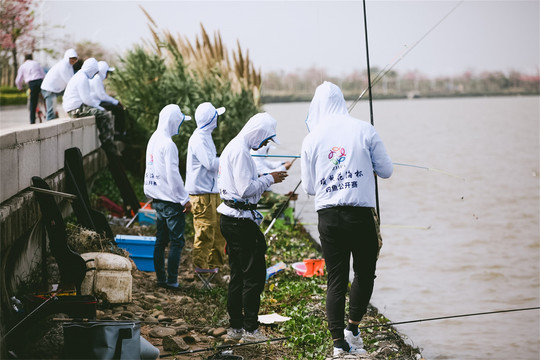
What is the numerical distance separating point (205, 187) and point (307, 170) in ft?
7.99

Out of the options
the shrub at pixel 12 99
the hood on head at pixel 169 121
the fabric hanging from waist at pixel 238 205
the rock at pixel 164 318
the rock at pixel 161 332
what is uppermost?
the shrub at pixel 12 99

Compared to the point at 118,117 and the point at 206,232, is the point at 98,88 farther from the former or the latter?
the point at 206,232

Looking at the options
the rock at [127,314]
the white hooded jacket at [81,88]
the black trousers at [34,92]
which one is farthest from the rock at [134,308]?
the black trousers at [34,92]

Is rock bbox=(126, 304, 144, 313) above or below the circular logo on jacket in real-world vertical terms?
below

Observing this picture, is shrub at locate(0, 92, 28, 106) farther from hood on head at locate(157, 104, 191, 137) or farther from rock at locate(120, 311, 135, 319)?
rock at locate(120, 311, 135, 319)

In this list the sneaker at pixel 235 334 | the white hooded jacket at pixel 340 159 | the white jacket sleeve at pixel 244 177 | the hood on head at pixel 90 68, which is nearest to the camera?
the white hooded jacket at pixel 340 159

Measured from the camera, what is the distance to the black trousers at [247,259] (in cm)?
588

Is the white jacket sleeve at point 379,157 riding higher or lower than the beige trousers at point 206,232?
higher

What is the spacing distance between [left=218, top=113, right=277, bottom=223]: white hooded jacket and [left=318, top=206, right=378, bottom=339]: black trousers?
28.6 inches

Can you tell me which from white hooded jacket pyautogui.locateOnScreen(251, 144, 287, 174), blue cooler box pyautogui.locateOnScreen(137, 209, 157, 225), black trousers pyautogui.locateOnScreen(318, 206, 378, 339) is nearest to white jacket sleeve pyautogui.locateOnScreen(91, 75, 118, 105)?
blue cooler box pyautogui.locateOnScreen(137, 209, 157, 225)

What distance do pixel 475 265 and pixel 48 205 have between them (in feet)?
34.9

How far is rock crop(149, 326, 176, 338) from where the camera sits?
593 cm

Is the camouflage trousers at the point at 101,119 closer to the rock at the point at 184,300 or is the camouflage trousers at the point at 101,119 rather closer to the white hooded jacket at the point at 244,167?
the rock at the point at 184,300

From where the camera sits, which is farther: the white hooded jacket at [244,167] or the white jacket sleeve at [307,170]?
the white hooded jacket at [244,167]
